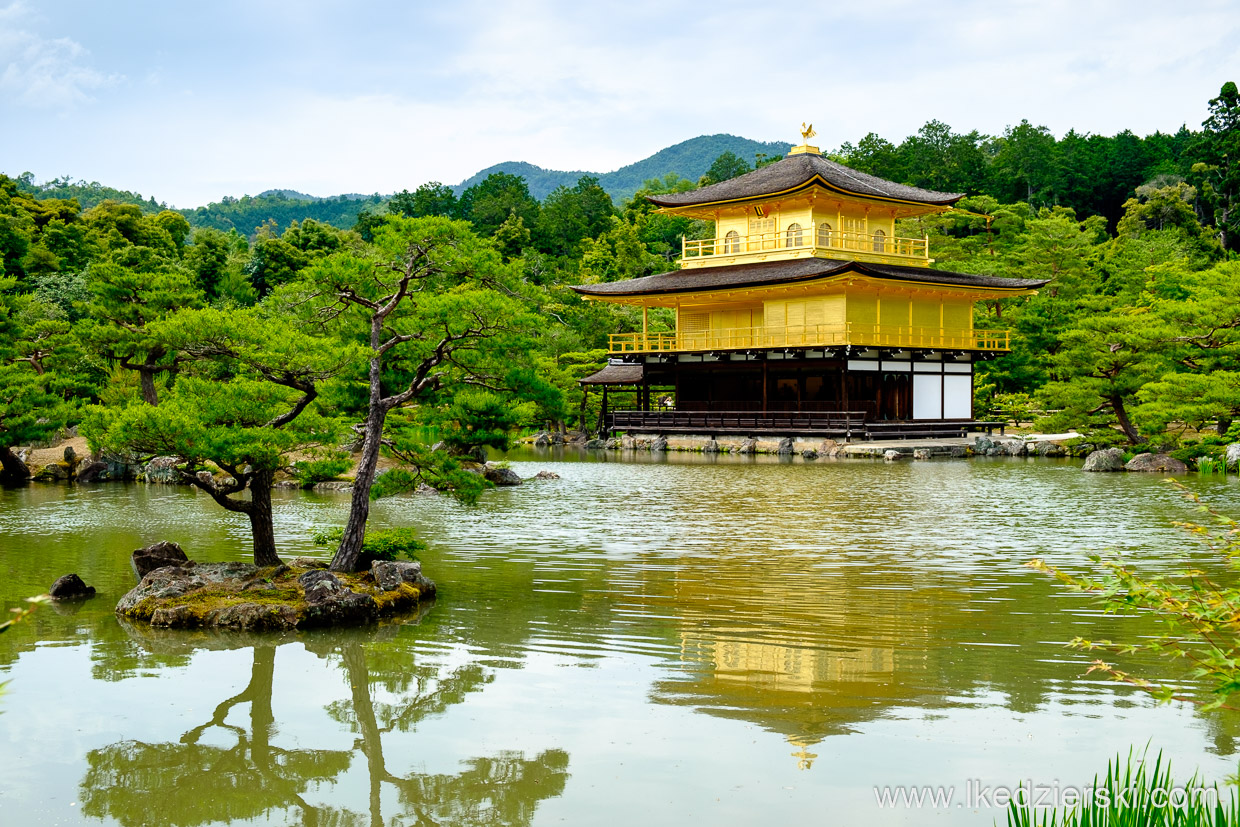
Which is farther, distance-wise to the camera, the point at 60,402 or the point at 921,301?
the point at 921,301

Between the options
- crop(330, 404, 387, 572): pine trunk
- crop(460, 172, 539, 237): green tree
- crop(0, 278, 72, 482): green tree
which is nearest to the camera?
crop(330, 404, 387, 572): pine trunk

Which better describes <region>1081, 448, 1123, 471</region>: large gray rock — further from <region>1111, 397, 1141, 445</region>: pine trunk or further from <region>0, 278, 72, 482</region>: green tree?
<region>0, 278, 72, 482</region>: green tree

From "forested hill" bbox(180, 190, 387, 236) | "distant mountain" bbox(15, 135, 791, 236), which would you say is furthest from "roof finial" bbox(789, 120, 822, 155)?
"forested hill" bbox(180, 190, 387, 236)

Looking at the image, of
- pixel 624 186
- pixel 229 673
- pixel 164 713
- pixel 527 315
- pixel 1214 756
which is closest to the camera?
pixel 1214 756

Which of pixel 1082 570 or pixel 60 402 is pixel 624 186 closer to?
pixel 60 402

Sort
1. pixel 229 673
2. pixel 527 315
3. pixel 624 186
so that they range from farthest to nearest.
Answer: pixel 624 186 → pixel 527 315 → pixel 229 673

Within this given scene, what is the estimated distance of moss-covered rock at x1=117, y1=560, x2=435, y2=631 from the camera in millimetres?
10008

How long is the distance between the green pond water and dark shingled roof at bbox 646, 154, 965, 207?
25011mm

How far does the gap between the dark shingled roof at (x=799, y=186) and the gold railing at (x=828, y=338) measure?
4.95m

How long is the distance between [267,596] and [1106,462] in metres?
22.4

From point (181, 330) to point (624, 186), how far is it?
172006 millimetres

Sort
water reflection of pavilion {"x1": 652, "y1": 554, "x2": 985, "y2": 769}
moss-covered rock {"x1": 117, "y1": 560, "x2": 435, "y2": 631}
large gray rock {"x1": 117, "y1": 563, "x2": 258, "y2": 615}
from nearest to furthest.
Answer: water reflection of pavilion {"x1": 652, "y1": 554, "x2": 985, "y2": 769} → moss-covered rock {"x1": 117, "y1": 560, "x2": 435, "y2": 631} → large gray rock {"x1": 117, "y1": 563, "x2": 258, "y2": 615}

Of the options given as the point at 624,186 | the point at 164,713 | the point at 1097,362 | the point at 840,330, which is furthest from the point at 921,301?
the point at 624,186

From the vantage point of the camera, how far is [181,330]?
10367 millimetres
